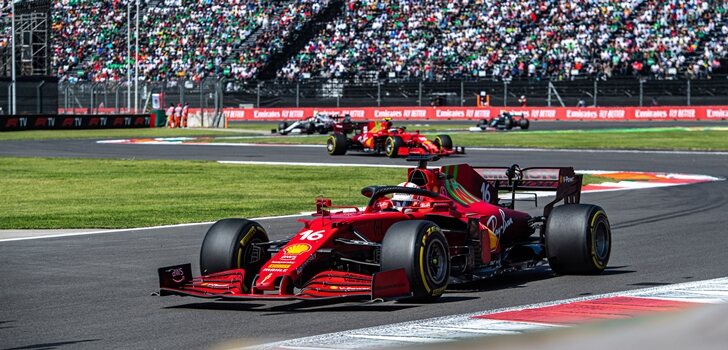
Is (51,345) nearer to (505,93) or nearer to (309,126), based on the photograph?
(309,126)

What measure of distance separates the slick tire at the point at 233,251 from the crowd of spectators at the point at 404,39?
52402mm

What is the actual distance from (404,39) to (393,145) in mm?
34825

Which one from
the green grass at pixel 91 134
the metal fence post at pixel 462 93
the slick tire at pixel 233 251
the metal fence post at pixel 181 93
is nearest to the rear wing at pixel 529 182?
the slick tire at pixel 233 251

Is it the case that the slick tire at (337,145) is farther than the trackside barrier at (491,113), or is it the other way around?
the trackside barrier at (491,113)

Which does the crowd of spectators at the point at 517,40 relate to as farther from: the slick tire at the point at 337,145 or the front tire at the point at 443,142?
the slick tire at the point at 337,145


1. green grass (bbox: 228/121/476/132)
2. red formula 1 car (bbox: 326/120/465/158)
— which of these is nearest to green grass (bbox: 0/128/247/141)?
green grass (bbox: 228/121/476/132)

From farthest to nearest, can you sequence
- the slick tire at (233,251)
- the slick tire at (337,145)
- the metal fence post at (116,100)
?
the metal fence post at (116,100)
the slick tire at (337,145)
the slick tire at (233,251)

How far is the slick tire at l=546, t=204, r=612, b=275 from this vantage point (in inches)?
362

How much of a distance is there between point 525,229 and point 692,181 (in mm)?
13633

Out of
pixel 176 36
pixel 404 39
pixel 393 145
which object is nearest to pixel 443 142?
pixel 393 145

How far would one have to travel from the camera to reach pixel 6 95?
57562mm

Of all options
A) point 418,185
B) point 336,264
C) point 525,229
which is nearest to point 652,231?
point 525,229

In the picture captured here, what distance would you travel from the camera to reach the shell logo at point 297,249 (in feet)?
25.8

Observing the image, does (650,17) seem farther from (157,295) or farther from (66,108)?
(157,295)
